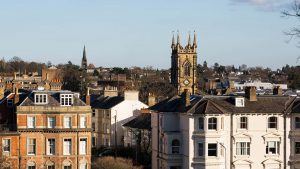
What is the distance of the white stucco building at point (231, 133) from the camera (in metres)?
59.1

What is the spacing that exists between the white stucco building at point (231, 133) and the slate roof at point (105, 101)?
24565 millimetres

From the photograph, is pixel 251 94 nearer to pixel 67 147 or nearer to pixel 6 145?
pixel 67 147

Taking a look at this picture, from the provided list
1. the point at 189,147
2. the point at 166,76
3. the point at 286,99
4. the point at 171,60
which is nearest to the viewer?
the point at 189,147

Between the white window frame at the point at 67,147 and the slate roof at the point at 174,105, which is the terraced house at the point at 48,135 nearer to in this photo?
the white window frame at the point at 67,147

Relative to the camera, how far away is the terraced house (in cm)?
5969

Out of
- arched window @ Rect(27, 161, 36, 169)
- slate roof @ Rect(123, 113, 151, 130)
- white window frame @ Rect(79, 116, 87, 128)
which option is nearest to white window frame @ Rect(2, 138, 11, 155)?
arched window @ Rect(27, 161, 36, 169)

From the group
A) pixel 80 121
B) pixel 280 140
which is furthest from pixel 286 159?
pixel 80 121

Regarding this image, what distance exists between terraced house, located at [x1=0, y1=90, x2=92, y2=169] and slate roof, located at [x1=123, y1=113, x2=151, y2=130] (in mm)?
12306

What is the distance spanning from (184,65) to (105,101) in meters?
57.0

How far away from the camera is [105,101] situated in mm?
90438

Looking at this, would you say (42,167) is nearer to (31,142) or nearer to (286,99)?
(31,142)

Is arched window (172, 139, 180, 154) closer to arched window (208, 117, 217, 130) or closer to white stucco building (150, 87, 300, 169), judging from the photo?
white stucco building (150, 87, 300, 169)

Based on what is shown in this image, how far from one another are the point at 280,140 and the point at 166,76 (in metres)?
131

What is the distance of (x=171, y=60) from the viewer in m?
151
